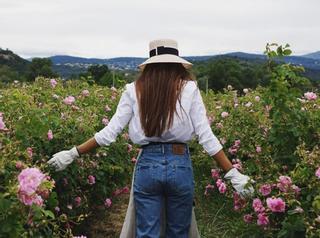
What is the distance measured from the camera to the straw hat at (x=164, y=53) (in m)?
3.03

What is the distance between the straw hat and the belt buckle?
435mm

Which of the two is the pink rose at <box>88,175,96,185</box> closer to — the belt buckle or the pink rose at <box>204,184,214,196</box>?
the belt buckle

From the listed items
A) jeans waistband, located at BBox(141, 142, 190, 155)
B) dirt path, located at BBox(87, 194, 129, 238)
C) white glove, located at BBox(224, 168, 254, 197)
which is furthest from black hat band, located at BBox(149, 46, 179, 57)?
dirt path, located at BBox(87, 194, 129, 238)

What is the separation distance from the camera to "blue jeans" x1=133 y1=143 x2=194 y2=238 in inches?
116

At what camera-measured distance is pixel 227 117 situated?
6.00 m

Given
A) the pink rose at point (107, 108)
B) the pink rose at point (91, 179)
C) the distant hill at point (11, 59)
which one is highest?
the pink rose at point (107, 108)

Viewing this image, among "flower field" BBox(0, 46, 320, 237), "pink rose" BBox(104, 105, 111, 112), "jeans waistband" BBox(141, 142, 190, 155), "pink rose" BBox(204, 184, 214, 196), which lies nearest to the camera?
"flower field" BBox(0, 46, 320, 237)

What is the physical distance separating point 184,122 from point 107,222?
7.99 ft

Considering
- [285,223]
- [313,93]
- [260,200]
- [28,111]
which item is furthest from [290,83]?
[28,111]

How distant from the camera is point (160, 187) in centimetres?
297

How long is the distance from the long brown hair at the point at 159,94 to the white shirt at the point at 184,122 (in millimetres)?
35

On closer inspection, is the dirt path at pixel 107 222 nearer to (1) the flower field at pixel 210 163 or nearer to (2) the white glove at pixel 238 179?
(1) the flower field at pixel 210 163

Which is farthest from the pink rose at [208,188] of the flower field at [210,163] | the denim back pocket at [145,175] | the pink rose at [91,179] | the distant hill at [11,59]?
the distant hill at [11,59]

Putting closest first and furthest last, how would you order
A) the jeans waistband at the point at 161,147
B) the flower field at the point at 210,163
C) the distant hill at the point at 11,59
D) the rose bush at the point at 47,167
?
the rose bush at the point at 47,167
the flower field at the point at 210,163
the jeans waistband at the point at 161,147
the distant hill at the point at 11,59
